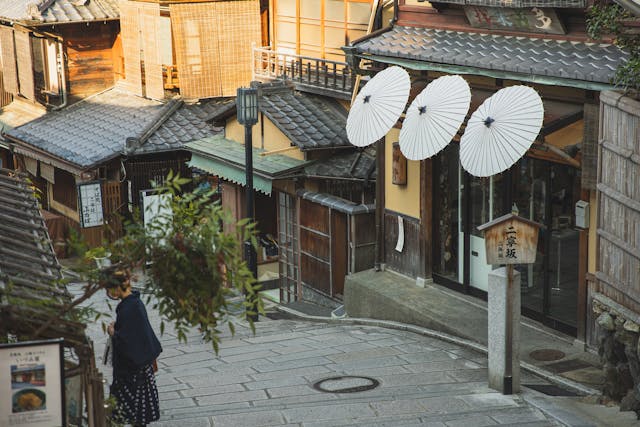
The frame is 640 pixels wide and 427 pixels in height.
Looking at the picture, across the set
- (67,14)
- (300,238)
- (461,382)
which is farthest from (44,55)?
(461,382)

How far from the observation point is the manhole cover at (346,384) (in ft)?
43.2

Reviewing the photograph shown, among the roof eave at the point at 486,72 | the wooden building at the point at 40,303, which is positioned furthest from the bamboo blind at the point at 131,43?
the wooden building at the point at 40,303

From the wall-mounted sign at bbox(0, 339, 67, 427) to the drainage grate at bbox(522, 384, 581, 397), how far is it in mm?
6551

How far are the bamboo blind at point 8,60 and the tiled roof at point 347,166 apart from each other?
48.6 ft

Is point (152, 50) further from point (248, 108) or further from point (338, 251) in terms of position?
point (338, 251)

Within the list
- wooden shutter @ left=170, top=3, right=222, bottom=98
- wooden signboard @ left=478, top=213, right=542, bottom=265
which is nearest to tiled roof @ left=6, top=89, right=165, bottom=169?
wooden shutter @ left=170, top=3, right=222, bottom=98

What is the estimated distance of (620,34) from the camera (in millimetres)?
12047

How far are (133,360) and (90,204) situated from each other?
49.8ft

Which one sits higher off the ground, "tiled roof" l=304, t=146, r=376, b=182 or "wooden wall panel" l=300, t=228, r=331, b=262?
"tiled roof" l=304, t=146, r=376, b=182

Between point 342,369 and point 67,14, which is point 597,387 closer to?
point 342,369

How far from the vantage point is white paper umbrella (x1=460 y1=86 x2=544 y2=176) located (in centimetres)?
1281

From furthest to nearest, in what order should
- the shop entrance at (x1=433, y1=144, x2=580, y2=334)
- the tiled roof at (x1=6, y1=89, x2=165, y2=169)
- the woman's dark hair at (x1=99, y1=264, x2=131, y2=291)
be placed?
the tiled roof at (x1=6, y1=89, x2=165, y2=169) < the shop entrance at (x1=433, y1=144, x2=580, y2=334) < the woman's dark hair at (x1=99, y1=264, x2=131, y2=291)

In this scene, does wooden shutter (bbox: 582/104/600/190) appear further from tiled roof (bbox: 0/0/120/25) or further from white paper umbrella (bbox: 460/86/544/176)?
tiled roof (bbox: 0/0/120/25)

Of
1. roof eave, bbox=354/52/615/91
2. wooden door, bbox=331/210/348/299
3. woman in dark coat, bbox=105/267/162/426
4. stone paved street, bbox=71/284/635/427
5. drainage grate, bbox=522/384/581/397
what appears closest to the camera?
woman in dark coat, bbox=105/267/162/426
